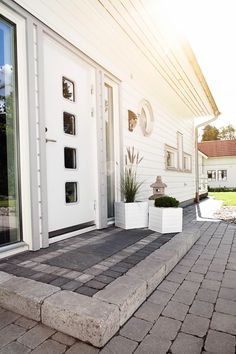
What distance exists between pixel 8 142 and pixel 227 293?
2185mm

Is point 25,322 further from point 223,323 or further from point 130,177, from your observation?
point 130,177

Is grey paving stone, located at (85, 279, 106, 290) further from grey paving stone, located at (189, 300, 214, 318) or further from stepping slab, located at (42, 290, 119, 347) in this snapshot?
grey paving stone, located at (189, 300, 214, 318)

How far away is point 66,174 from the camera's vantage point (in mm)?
3002

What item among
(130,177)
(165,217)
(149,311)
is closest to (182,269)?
(149,311)

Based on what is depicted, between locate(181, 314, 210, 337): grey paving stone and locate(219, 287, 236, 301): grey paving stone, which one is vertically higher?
locate(181, 314, 210, 337): grey paving stone

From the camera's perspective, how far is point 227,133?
3619 cm

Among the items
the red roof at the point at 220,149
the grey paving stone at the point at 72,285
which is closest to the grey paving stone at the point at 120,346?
the grey paving stone at the point at 72,285

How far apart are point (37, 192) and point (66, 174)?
0.56 meters

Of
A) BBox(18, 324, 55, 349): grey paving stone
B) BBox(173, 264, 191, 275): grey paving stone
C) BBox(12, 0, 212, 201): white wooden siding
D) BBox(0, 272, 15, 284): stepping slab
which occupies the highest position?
BBox(12, 0, 212, 201): white wooden siding

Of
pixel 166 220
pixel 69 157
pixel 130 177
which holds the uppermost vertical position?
pixel 69 157

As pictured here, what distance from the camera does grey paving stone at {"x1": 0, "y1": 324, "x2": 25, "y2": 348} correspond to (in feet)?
4.20

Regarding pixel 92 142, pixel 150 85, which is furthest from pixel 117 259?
pixel 150 85

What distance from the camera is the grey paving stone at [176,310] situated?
153 centimetres

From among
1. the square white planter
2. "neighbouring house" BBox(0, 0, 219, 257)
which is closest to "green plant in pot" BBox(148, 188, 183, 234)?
the square white planter
